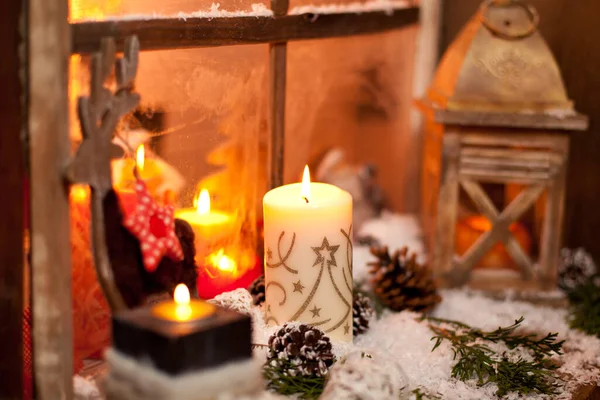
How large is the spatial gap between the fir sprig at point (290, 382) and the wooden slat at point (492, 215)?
1.84 feet

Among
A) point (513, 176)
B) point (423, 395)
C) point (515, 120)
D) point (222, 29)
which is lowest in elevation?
point (423, 395)

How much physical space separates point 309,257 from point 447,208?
46cm

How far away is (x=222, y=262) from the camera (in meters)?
1.22

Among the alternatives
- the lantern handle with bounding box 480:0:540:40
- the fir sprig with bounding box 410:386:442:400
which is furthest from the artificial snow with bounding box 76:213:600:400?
the lantern handle with bounding box 480:0:540:40

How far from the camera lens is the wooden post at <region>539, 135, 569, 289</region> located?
1.45 m

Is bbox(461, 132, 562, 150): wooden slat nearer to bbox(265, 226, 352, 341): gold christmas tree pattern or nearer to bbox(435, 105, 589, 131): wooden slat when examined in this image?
bbox(435, 105, 589, 131): wooden slat

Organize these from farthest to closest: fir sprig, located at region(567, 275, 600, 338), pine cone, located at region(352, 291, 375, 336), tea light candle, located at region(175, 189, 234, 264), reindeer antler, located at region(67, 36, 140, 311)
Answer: fir sprig, located at region(567, 275, 600, 338) < pine cone, located at region(352, 291, 375, 336) < tea light candle, located at region(175, 189, 234, 264) < reindeer antler, located at region(67, 36, 140, 311)

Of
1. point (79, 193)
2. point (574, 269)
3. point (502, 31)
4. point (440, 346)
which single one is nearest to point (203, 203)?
point (79, 193)

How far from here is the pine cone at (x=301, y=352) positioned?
1.06 metres

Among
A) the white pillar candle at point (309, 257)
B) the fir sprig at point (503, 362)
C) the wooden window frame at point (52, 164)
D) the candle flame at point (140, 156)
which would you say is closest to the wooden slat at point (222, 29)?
the wooden window frame at point (52, 164)

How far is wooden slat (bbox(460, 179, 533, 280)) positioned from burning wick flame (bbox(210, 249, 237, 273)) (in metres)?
0.49

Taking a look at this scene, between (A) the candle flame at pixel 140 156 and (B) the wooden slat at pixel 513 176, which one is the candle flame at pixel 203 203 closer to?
(A) the candle flame at pixel 140 156

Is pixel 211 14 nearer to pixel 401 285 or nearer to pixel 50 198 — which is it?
pixel 50 198

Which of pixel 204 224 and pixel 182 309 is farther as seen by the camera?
pixel 204 224
